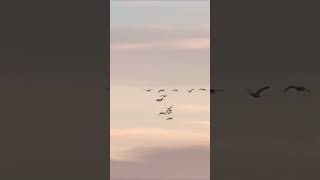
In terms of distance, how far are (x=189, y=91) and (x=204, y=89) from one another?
0.63m

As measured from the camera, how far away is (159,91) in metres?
37.0

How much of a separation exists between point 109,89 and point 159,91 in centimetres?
203

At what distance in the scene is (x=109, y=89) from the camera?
3716cm

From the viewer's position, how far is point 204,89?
3672 centimetres
